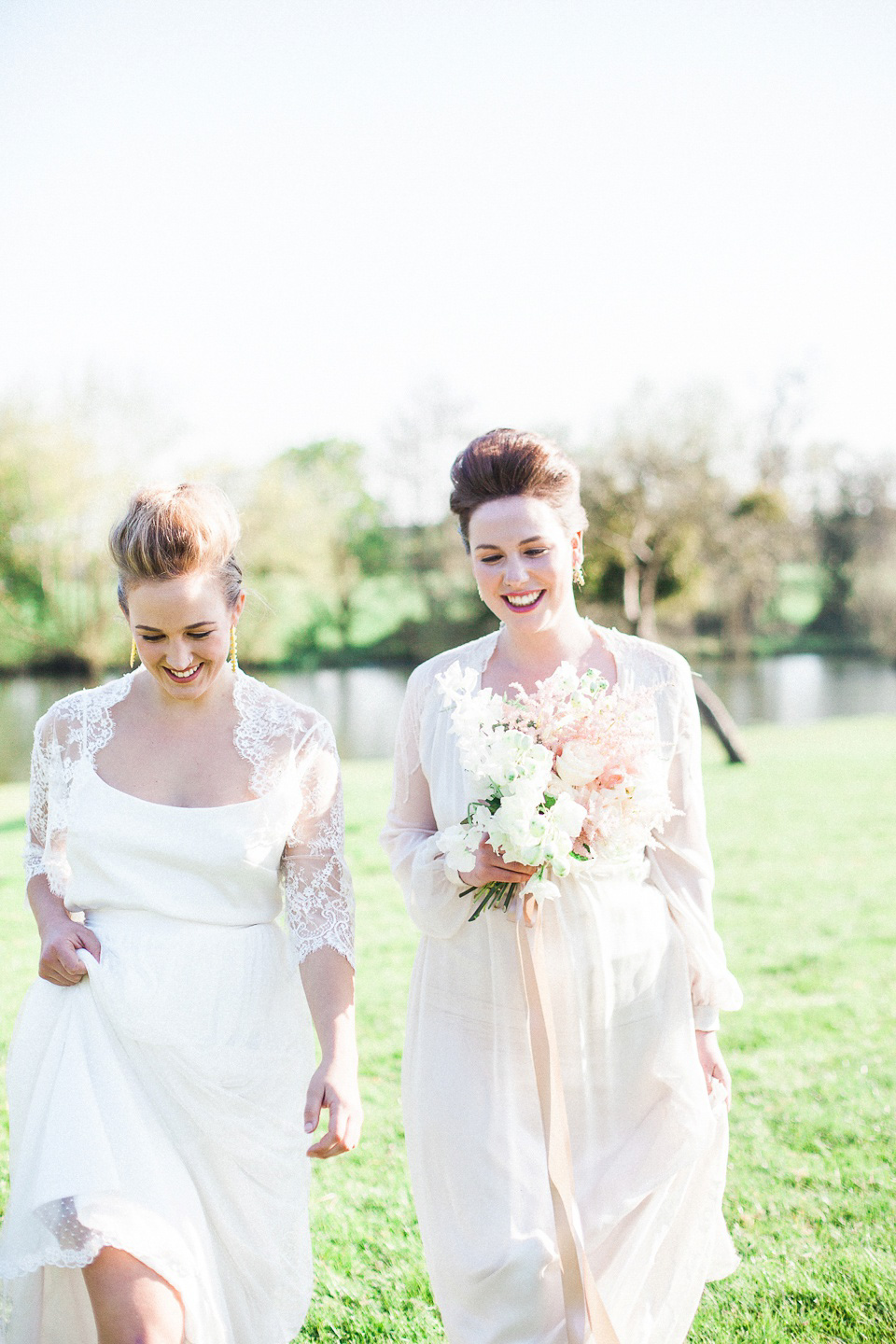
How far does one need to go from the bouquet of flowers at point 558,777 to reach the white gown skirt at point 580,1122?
371mm

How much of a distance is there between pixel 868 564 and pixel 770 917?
3707cm

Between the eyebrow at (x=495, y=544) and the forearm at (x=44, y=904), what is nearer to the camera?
the forearm at (x=44, y=904)

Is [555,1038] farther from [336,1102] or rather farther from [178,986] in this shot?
[178,986]

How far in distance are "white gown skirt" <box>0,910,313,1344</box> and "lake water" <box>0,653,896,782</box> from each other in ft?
65.6

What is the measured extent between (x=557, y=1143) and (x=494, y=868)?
749 mm

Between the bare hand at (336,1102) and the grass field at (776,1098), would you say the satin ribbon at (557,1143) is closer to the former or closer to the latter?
the bare hand at (336,1102)

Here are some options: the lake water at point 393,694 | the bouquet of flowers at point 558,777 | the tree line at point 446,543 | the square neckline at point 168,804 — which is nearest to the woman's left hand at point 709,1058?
the bouquet of flowers at point 558,777

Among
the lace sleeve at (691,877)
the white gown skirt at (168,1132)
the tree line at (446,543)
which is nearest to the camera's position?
the white gown skirt at (168,1132)

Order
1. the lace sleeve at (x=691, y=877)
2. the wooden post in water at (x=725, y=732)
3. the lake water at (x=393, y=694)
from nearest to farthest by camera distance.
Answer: the lace sleeve at (x=691, y=877) < the wooden post in water at (x=725, y=732) < the lake water at (x=393, y=694)

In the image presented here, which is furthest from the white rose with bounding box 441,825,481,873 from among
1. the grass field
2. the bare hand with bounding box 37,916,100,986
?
the grass field

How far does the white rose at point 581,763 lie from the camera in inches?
103

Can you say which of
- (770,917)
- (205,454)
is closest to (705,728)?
(770,917)

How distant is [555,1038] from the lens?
2.96m

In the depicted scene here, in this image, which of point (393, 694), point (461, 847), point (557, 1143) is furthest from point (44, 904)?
point (393, 694)
